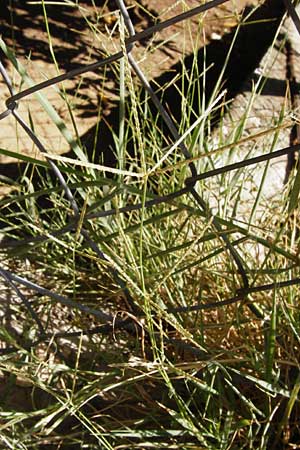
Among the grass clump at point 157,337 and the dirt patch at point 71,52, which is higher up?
the dirt patch at point 71,52

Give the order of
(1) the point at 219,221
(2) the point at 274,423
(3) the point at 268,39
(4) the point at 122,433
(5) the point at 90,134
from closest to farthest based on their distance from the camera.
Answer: (1) the point at 219,221 → (4) the point at 122,433 → (2) the point at 274,423 → (5) the point at 90,134 → (3) the point at 268,39

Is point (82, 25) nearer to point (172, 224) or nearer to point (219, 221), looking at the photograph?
point (172, 224)

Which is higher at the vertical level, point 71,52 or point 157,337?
point 71,52

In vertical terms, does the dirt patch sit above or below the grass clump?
above

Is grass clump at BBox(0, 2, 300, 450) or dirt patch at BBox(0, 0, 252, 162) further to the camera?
dirt patch at BBox(0, 0, 252, 162)

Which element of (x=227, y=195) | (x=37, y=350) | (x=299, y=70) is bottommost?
(x=37, y=350)

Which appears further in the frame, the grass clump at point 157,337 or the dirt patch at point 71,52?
the dirt patch at point 71,52

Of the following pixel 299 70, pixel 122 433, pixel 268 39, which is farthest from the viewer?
pixel 268 39

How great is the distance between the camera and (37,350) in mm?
1903

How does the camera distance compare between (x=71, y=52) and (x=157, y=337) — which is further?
(x=71, y=52)

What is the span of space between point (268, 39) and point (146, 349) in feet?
7.83

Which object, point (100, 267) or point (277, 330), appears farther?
point (100, 267)

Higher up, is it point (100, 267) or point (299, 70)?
point (299, 70)

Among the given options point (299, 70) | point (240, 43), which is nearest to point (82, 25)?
point (240, 43)
